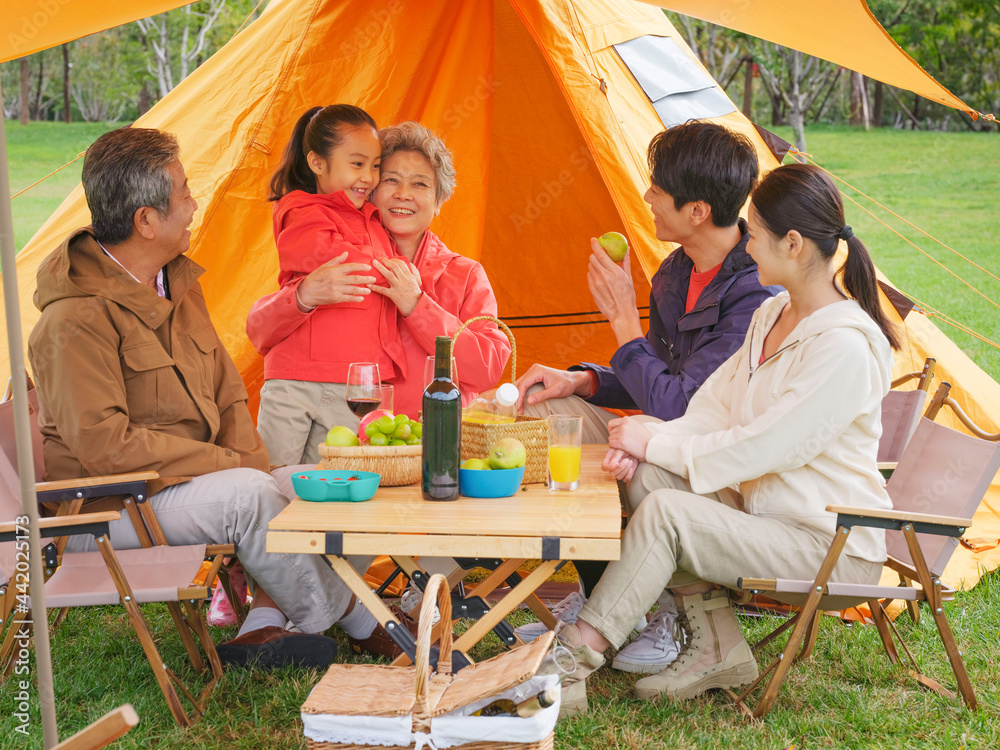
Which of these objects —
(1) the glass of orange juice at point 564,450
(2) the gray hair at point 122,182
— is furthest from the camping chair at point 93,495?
(1) the glass of orange juice at point 564,450

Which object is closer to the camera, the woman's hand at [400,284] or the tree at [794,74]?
the woman's hand at [400,284]

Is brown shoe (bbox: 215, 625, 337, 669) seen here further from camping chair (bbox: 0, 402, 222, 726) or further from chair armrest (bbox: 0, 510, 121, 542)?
chair armrest (bbox: 0, 510, 121, 542)

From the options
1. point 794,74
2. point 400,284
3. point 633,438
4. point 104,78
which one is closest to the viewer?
point 633,438

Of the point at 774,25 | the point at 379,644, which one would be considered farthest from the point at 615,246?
the point at 379,644

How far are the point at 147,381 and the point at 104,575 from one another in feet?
1.75

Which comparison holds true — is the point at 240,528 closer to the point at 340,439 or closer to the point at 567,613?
the point at 340,439

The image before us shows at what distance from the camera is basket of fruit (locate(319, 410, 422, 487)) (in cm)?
232

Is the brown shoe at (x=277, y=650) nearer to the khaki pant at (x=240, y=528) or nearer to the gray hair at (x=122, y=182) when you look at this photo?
the khaki pant at (x=240, y=528)

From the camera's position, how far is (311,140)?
3.20 meters

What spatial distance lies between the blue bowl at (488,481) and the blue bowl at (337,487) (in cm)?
20

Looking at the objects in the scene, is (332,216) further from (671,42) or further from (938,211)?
(938,211)

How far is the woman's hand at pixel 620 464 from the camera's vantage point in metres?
2.53

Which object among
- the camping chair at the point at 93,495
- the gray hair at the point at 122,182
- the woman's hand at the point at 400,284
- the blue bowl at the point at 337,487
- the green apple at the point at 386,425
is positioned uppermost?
the gray hair at the point at 122,182

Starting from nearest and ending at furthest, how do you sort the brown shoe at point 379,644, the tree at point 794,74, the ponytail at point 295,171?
the brown shoe at point 379,644 → the ponytail at point 295,171 → the tree at point 794,74
